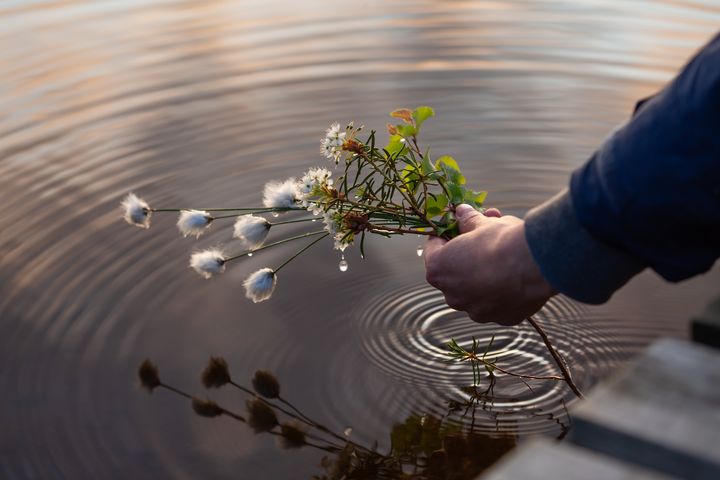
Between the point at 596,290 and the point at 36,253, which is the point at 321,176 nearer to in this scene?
the point at 596,290

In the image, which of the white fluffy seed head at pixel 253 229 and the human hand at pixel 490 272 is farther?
the white fluffy seed head at pixel 253 229

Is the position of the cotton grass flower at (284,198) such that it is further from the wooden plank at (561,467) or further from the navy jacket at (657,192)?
the wooden plank at (561,467)

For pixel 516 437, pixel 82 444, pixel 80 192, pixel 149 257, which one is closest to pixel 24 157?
pixel 80 192

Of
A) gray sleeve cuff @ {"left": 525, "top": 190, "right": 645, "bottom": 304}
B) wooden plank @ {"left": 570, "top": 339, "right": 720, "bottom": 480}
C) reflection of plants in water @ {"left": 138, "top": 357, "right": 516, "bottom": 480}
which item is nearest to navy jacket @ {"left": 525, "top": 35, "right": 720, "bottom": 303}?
gray sleeve cuff @ {"left": 525, "top": 190, "right": 645, "bottom": 304}

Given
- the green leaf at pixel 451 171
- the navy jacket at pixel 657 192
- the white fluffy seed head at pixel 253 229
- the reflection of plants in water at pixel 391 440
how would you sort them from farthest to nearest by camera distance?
the green leaf at pixel 451 171
the white fluffy seed head at pixel 253 229
the reflection of plants in water at pixel 391 440
the navy jacket at pixel 657 192

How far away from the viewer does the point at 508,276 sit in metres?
1.47

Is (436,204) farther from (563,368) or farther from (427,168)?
(563,368)

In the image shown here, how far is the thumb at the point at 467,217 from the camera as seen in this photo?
1.77 metres

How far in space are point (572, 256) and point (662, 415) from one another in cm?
58

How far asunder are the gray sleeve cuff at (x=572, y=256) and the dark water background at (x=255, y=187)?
0.60 metres

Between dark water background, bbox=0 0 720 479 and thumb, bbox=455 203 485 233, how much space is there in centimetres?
35

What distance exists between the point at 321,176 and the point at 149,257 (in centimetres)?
83

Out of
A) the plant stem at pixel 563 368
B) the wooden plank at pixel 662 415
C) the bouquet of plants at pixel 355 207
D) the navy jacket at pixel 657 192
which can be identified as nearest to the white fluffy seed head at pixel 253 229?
the bouquet of plants at pixel 355 207

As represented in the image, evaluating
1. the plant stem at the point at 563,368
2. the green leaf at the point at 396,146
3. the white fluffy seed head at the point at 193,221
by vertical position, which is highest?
the white fluffy seed head at the point at 193,221
